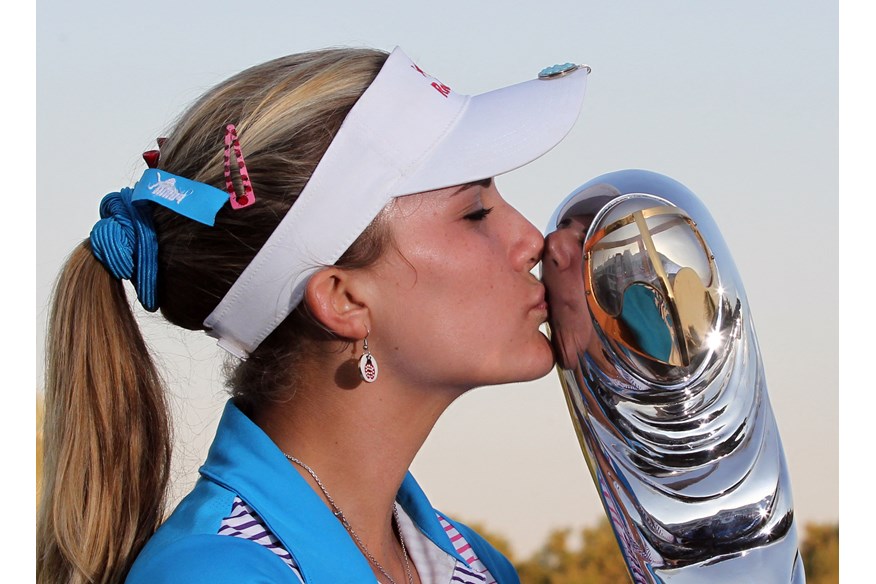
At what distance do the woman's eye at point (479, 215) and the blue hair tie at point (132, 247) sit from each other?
506 mm

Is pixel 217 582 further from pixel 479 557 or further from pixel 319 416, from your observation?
pixel 479 557

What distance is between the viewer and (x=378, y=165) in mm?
1639

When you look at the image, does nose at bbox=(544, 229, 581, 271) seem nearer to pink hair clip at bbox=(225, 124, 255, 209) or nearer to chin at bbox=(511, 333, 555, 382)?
chin at bbox=(511, 333, 555, 382)

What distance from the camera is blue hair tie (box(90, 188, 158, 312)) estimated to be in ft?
5.59

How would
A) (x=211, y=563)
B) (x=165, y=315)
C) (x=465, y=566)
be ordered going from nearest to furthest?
(x=211, y=563) < (x=165, y=315) < (x=465, y=566)

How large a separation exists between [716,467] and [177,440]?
0.91m

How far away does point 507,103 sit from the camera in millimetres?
1779

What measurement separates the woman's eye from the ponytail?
0.58 metres

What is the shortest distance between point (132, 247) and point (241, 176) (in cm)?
25

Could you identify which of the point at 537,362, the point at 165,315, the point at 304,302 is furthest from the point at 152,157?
the point at 537,362

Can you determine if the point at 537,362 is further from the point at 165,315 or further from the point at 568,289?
the point at 165,315

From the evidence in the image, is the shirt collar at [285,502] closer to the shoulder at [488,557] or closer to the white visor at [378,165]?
the white visor at [378,165]

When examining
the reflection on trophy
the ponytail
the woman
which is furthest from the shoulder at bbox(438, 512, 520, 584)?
the ponytail

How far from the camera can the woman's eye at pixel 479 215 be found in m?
1.71
